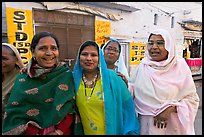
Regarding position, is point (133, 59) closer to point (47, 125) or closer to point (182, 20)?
point (182, 20)

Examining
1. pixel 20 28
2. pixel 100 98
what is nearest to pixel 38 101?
pixel 100 98

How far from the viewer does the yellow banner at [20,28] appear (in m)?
5.68

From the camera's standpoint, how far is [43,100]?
1502 mm

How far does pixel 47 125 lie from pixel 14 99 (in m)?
0.33

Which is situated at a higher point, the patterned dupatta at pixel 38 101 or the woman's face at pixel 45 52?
the woman's face at pixel 45 52

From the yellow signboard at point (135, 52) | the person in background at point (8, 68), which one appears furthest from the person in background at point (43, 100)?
the yellow signboard at point (135, 52)

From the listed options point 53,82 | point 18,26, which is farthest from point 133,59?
point 53,82

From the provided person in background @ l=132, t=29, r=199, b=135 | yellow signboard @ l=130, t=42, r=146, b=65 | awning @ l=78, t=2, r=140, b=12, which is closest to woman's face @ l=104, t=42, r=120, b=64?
person in background @ l=132, t=29, r=199, b=135

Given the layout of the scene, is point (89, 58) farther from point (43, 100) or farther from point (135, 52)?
point (135, 52)

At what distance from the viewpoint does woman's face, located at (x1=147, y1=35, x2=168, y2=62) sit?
1.93 meters

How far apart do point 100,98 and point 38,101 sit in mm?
502

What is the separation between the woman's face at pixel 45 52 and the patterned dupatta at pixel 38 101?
0.06 m

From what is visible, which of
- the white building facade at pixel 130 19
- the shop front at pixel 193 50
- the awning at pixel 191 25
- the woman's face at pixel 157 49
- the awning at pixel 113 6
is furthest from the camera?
the shop front at pixel 193 50

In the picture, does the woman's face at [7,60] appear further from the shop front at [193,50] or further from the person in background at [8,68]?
the shop front at [193,50]
